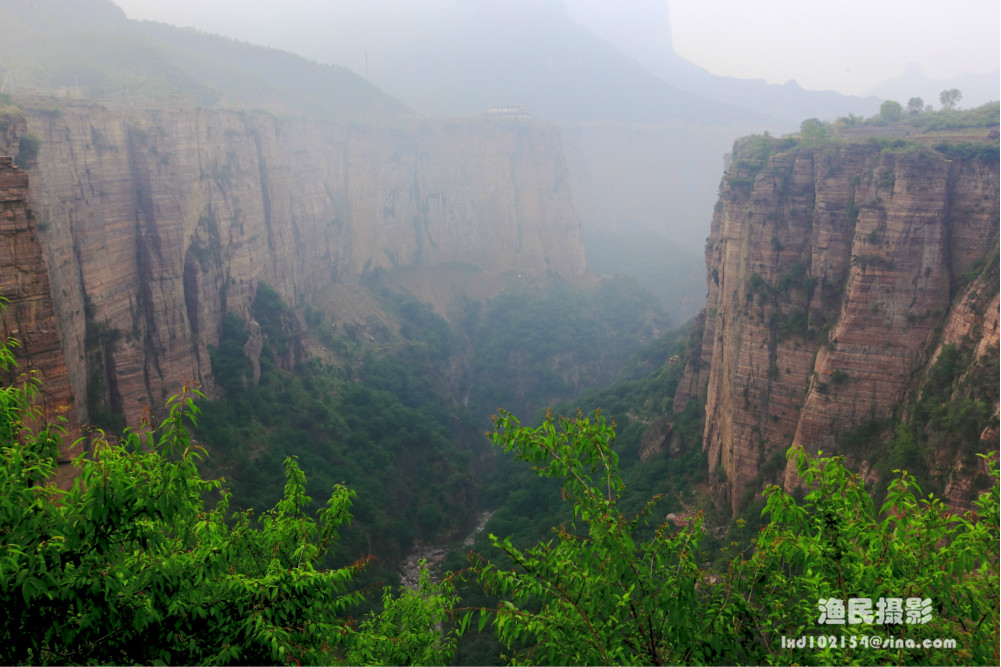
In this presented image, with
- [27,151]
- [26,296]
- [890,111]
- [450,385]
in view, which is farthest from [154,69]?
[890,111]

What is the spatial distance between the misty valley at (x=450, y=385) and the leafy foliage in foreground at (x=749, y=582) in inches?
2.3

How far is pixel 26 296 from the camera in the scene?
62.3ft

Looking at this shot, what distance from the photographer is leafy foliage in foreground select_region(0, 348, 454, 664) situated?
7.22m

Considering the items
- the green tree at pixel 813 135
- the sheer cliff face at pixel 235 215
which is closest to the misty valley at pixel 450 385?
the sheer cliff face at pixel 235 215

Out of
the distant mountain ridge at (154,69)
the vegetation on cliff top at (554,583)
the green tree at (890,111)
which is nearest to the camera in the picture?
the vegetation on cliff top at (554,583)

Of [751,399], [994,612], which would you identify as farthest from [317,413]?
[994,612]

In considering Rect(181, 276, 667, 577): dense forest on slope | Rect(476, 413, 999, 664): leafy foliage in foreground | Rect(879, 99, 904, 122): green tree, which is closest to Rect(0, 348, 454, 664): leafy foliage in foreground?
Rect(476, 413, 999, 664): leafy foliage in foreground

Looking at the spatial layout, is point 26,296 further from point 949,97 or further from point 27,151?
point 949,97

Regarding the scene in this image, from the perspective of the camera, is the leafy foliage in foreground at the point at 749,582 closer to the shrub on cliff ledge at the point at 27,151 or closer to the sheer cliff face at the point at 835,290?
the sheer cliff face at the point at 835,290

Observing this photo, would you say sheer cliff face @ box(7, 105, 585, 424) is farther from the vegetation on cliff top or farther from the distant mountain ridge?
the vegetation on cliff top

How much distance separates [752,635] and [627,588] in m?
1.76

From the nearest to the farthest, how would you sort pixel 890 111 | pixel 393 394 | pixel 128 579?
pixel 128 579
pixel 890 111
pixel 393 394

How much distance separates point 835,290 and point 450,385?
148 feet

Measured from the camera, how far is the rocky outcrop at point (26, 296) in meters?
18.6
